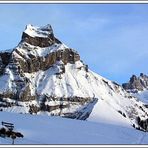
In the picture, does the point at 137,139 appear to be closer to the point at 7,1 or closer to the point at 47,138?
the point at 47,138

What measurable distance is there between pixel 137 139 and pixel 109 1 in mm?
13357

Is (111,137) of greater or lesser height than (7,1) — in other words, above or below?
below

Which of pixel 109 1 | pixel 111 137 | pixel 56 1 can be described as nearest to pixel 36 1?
pixel 56 1

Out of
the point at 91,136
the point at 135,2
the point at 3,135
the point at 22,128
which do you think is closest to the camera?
the point at 3,135

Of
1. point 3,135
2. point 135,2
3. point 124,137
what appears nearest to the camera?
point 3,135

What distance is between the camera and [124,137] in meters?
42.6

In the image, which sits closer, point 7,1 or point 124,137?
point 7,1

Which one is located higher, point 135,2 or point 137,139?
point 135,2

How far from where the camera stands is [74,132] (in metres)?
40.7

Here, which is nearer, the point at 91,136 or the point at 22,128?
the point at 22,128

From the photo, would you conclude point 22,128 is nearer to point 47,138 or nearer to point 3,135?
point 47,138

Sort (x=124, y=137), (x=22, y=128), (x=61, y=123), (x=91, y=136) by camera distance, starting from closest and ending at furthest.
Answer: (x=22, y=128), (x=91, y=136), (x=124, y=137), (x=61, y=123)

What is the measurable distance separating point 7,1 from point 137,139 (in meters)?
16.1

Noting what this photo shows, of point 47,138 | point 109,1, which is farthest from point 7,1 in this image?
point 47,138
